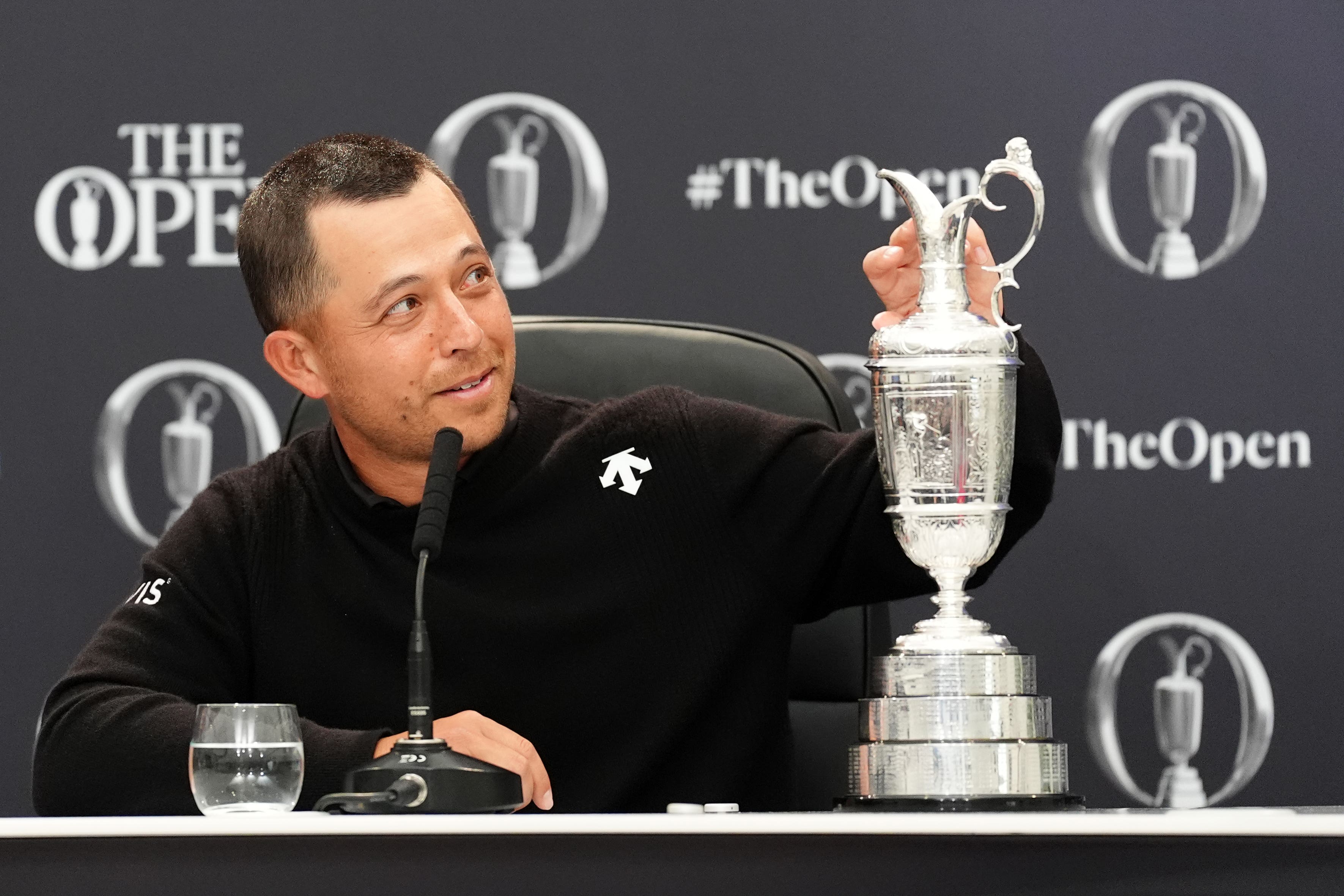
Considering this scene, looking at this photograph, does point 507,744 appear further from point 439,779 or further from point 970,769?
point 970,769

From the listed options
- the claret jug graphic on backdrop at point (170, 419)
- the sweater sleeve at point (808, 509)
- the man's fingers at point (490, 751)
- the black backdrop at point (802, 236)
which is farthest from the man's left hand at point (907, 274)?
the claret jug graphic on backdrop at point (170, 419)

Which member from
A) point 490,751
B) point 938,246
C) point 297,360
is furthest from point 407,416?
point 938,246

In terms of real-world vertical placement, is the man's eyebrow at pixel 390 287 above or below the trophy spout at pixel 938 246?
above

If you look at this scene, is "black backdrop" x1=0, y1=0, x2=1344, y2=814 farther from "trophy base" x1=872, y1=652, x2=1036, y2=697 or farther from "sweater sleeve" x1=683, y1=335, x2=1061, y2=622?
"trophy base" x1=872, y1=652, x2=1036, y2=697

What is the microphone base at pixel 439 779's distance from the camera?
1214 mm

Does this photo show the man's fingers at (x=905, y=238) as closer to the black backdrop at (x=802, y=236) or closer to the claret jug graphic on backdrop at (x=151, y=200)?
the black backdrop at (x=802, y=236)

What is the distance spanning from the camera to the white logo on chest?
1890 mm

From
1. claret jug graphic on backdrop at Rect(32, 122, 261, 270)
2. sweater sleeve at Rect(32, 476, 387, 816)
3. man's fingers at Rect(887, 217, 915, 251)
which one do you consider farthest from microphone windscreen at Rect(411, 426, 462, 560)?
claret jug graphic on backdrop at Rect(32, 122, 261, 270)

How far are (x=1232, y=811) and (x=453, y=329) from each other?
97cm

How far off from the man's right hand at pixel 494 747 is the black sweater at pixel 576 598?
11.5 inches

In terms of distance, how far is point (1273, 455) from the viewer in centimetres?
229

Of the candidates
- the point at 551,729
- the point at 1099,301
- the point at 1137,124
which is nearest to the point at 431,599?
the point at 551,729

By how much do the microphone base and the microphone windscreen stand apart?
15 cm

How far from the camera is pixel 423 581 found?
1315 millimetres
